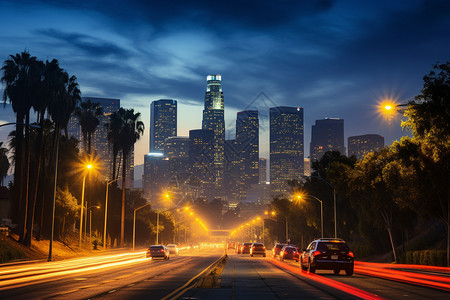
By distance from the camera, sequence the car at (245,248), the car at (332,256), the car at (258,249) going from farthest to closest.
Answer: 1. the car at (245,248)
2. the car at (258,249)
3. the car at (332,256)

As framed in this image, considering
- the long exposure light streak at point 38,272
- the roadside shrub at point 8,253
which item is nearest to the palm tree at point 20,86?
the roadside shrub at point 8,253

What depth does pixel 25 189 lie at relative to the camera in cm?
5516

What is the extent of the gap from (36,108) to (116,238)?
158 ft

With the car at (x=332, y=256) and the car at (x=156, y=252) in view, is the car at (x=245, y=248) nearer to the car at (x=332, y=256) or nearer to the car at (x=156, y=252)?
the car at (x=156, y=252)

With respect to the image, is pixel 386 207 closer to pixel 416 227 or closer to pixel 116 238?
pixel 416 227

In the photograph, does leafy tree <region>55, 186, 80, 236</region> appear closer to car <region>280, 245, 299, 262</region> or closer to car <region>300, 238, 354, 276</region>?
car <region>280, 245, 299, 262</region>

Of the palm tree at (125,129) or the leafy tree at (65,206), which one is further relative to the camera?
the palm tree at (125,129)

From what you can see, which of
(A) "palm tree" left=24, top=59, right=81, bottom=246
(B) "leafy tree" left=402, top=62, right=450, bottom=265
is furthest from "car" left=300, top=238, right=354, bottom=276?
(A) "palm tree" left=24, top=59, right=81, bottom=246

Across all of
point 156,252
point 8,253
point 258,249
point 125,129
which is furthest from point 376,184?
point 125,129

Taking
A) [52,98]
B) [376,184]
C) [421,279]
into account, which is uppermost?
[52,98]

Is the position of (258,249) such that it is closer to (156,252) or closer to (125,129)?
(156,252)

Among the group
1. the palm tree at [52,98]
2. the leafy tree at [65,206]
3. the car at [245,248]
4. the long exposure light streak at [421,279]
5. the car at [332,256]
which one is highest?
the palm tree at [52,98]

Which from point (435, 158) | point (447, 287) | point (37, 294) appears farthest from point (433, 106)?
point (37, 294)

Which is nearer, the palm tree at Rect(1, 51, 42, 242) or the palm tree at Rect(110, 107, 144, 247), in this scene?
the palm tree at Rect(1, 51, 42, 242)
